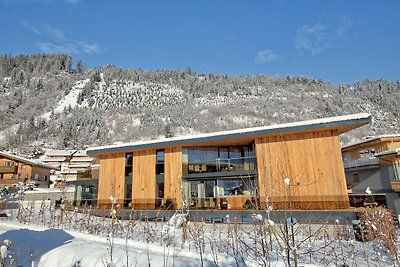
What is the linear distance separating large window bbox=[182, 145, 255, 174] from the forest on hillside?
36116 millimetres

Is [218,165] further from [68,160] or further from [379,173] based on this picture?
[68,160]

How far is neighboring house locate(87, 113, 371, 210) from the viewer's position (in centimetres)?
1594

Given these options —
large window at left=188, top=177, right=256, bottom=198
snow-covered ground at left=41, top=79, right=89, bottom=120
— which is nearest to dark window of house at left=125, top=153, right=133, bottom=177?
large window at left=188, top=177, right=256, bottom=198

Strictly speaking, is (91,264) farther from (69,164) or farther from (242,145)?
(69,164)

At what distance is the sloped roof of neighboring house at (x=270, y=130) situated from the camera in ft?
50.9

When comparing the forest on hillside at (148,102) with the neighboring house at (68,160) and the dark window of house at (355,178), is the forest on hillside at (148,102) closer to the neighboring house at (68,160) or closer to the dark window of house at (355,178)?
the neighboring house at (68,160)

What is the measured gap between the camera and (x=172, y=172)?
65.2 ft

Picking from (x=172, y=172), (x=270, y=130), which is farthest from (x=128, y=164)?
(x=270, y=130)

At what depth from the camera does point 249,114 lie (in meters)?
95.6

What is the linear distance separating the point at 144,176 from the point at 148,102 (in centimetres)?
8661

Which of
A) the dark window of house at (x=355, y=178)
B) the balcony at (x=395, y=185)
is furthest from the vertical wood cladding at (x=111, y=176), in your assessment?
the dark window of house at (x=355, y=178)

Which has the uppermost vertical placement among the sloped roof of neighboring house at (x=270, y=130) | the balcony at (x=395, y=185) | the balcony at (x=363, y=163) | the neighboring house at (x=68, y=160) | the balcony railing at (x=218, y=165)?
the neighboring house at (x=68, y=160)

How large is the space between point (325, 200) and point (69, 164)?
54.3 meters

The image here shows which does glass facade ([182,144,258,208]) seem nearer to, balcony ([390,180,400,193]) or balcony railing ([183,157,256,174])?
balcony railing ([183,157,256,174])
